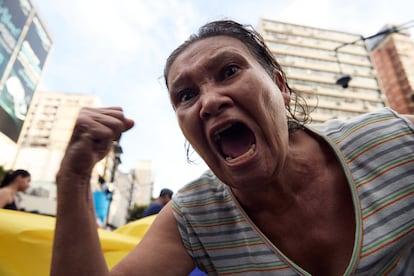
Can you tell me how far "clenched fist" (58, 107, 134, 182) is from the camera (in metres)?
0.98

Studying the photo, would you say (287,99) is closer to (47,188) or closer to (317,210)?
(317,210)

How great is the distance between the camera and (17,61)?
48.8ft

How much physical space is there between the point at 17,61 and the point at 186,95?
16.2 metres

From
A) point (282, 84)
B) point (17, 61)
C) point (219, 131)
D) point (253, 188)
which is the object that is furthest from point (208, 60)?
point (17, 61)

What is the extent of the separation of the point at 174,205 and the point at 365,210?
782mm

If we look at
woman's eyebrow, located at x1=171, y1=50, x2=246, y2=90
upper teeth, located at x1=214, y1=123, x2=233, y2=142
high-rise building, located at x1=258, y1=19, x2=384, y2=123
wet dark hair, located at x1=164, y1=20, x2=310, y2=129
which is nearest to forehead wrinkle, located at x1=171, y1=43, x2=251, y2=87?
woman's eyebrow, located at x1=171, y1=50, x2=246, y2=90

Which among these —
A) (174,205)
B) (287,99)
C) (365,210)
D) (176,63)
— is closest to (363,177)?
(365,210)

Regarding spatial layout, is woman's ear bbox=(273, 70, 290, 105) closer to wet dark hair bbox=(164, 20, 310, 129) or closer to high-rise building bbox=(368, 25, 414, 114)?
wet dark hair bbox=(164, 20, 310, 129)

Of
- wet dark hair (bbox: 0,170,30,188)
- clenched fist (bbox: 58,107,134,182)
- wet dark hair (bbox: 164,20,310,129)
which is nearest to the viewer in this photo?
clenched fist (bbox: 58,107,134,182)

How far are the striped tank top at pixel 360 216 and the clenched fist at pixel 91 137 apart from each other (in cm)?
54

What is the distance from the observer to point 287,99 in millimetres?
1630

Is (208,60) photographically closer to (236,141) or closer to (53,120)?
(236,141)

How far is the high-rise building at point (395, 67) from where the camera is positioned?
57.6 m

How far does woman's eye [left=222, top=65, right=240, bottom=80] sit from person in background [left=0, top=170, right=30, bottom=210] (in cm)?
408
